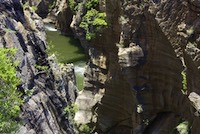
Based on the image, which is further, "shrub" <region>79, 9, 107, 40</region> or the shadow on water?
the shadow on water

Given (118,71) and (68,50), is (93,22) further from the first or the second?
(68,50)

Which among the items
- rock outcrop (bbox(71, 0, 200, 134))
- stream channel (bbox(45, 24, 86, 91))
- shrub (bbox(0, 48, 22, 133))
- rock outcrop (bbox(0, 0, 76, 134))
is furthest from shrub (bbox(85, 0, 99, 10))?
shrub (bbox(0, 48, 22, 133))

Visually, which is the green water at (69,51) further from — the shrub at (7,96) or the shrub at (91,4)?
the shrub at (7,96)

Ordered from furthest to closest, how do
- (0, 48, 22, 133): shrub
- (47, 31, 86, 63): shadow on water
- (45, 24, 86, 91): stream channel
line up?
1. (47, 31, 86, 63): shadow on water
2. (45, 24, 86, 91): stream channel
3. (0, 48, 22, 133): shrub

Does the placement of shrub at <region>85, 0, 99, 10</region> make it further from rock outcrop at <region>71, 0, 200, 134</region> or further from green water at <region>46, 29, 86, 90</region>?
green water at <region>46, 29, 86, 90</region>

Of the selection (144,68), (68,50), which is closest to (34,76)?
(144,68)

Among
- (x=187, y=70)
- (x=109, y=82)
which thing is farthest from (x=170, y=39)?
(x=109, y=82)

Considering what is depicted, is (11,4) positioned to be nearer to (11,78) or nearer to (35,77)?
(35,77)
